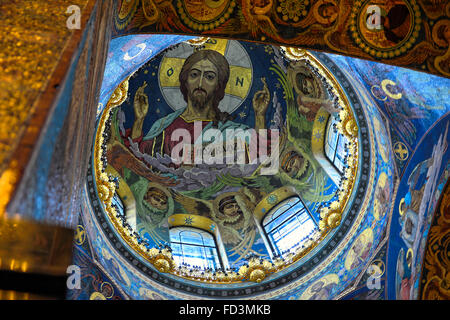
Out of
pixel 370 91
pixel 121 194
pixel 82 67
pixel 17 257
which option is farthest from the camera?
pixel 121 194

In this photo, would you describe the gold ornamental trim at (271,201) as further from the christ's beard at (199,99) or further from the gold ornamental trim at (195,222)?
the christ's beard at (199,99)

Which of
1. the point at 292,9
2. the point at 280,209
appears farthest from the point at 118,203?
the point at 292,9

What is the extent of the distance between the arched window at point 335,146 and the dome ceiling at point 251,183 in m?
0.05

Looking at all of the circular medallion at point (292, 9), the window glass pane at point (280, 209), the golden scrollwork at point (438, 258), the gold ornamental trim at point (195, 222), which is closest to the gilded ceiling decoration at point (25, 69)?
the circular medallion at point (292, 9)

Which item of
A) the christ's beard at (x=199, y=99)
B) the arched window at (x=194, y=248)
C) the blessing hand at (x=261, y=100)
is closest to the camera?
the arched window at (x=194, y=248)

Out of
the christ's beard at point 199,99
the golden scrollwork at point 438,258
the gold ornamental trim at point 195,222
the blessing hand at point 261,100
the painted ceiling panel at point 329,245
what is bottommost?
the golden scrollwork at point 438,258

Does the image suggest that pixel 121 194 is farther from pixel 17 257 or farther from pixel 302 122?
pixel 17 257

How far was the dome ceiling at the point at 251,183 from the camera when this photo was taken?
956 cm

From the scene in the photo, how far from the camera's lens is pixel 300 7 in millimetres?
6008

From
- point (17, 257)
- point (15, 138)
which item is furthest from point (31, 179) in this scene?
point (17, 257)

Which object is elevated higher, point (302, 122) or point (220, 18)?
point (302, 122)

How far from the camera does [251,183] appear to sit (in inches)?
485
